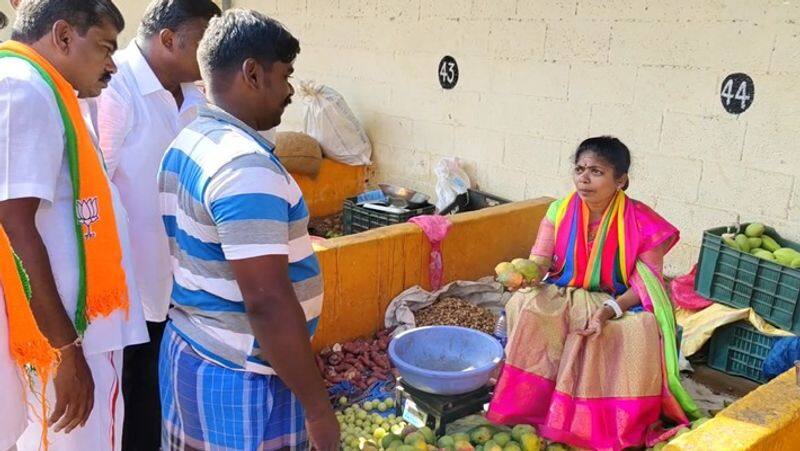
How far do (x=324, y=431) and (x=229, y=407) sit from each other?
0.25 meters

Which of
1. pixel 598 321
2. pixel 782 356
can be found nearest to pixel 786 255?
pixel 782 356

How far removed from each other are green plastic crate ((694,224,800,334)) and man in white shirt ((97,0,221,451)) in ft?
9.86

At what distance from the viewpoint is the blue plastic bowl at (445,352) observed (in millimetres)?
2992

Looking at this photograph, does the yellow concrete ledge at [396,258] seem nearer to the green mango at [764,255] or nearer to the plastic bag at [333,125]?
the green mango at [764,255]

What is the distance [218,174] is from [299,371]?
511 mm

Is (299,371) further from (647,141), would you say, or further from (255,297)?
(647,141)

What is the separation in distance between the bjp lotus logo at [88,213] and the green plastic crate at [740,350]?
11.2 feet

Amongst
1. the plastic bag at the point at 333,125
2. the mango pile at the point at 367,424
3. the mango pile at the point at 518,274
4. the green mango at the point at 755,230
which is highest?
the plastic bag at the point at 333,125

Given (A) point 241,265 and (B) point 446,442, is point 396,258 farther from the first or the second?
(A) point 241,265

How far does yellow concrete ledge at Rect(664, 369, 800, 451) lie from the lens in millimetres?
1994

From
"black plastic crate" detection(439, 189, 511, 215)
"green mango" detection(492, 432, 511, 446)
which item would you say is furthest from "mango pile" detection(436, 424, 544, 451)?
"black plastic crate" detection(439, 189, 511, 215)

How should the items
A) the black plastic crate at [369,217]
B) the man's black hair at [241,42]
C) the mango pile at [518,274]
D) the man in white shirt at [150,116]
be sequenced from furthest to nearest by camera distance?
1. the black plastic crate at [369,217]
2. the mango pile at [518,274]
3. the man in white shirt at [150,116]
4. the man's black hair at [241,42]

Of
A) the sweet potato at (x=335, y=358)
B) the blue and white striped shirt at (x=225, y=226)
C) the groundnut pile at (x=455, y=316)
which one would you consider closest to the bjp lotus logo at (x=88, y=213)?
the blue and white striped shirt at (x=225, y=226)

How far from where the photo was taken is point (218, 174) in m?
1.47
